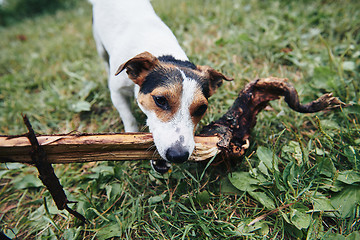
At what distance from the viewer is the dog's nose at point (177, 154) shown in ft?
6.15

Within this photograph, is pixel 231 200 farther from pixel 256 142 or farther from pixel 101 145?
pixel 101 145

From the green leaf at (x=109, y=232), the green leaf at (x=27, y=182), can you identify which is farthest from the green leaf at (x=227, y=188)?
the green leaf at (x=27, y=182)

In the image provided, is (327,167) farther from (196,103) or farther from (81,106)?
(81,106)

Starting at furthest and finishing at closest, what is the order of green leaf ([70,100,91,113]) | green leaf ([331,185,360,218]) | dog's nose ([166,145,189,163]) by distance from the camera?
1. green leaf ([70,100,91,113])
2. green leaf ([331,185,360,218])
3. dog's nose ([166,145,189,163])

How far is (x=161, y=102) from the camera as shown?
2211mm

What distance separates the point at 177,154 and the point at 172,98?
1.71 feet

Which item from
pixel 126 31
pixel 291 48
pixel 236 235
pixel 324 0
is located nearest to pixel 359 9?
pixel 324 0

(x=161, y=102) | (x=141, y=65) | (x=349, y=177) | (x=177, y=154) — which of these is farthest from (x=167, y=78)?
(x=349, y=177)

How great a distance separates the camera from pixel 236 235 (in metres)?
1.96

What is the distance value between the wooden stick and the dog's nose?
0.21 metres

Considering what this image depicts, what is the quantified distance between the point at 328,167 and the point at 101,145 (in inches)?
80.1

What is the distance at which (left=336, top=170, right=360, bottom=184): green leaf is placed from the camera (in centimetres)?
211

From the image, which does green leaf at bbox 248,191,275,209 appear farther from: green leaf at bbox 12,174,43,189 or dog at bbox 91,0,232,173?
green leaf at bbox 12,174,43,189

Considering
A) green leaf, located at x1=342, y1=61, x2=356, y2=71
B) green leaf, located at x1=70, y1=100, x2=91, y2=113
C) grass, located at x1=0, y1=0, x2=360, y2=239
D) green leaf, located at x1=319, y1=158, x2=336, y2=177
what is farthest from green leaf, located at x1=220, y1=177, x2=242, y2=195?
green leaf, located at x1=342, y1=61, x2=356, y2=71
